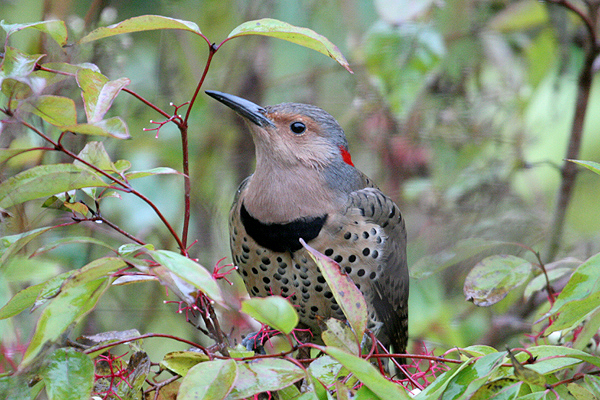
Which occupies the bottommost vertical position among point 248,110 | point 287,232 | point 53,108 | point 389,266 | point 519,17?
point 389,266

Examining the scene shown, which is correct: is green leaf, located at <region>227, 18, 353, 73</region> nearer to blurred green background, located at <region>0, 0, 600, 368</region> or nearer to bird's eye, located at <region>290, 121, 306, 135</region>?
bird's eye, located at <region>290, 121, 306, 135</region>

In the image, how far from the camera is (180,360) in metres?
1.04

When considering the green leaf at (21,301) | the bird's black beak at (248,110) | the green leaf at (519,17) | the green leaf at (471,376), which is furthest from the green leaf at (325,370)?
the green leaf at (519,17)

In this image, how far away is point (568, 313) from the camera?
96 cm

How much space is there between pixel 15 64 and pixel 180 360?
543 mm

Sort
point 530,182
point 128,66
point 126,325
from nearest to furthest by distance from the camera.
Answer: point 126,325 → point 128,66 → point 530,182

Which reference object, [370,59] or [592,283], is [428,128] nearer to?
[370,59]

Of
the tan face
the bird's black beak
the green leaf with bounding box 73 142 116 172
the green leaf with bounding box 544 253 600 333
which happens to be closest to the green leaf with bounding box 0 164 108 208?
the green leaf with bounding box 73 142 116 172

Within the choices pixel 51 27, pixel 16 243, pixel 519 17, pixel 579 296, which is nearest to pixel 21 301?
pixel 16 243

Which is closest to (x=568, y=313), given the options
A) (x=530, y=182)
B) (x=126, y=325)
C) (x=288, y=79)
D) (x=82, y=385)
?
(x=82, y=385)

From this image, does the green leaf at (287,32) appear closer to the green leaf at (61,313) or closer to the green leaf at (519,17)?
the green leaf at (61,313)

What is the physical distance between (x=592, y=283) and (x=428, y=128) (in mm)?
2455

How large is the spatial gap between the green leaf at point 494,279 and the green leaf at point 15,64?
1.00m

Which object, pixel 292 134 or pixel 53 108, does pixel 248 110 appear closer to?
pixel 292 134
